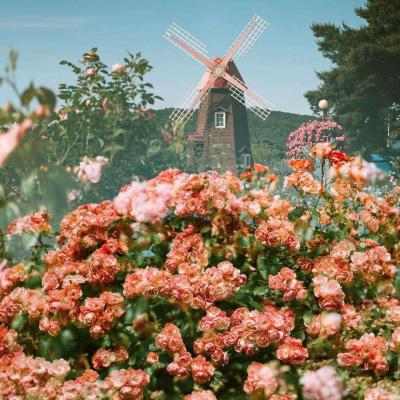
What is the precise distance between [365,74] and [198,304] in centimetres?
2159

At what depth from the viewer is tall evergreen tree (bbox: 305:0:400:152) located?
71.2 feet

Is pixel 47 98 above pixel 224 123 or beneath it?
beneath

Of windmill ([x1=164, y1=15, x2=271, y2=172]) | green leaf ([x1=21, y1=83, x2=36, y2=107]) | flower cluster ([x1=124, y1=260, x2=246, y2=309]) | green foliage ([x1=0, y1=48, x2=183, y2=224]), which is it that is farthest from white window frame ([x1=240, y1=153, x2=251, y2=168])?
green leaf ([x1=21, y1=83, x2=36, y2=107])

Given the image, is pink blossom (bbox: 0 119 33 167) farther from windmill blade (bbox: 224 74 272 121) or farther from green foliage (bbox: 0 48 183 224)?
windmill blade (bbox: 224 74 272 121)

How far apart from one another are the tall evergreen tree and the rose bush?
19.5 m

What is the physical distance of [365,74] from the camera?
2295 cm

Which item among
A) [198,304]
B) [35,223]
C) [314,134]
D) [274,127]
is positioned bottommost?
[198,304]

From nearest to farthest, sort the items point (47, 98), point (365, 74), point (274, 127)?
point (47, 98)
point (365, 74)
point (274, 127)

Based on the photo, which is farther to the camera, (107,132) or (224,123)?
(224,123)

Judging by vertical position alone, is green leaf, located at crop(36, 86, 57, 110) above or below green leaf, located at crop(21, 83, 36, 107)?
below

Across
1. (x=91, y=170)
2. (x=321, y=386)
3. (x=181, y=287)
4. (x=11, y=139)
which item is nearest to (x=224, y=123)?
(x=91, y=170)

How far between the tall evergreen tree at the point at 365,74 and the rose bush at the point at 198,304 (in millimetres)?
19477

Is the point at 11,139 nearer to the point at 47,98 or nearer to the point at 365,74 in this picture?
the point at 47,98

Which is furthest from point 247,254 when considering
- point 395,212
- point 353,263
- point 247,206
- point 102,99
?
point 102,99
